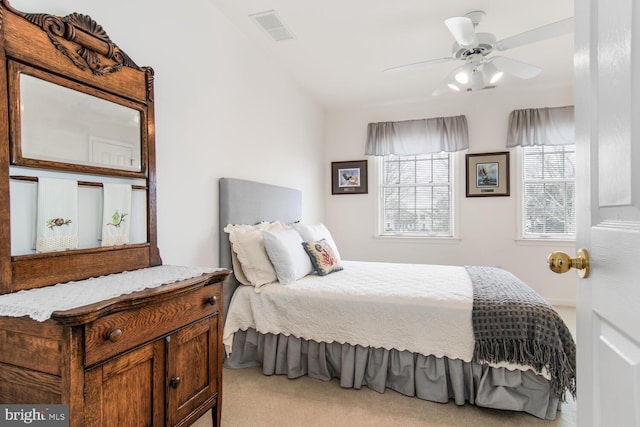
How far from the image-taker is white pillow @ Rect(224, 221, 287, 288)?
254cm

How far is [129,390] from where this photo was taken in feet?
4.10

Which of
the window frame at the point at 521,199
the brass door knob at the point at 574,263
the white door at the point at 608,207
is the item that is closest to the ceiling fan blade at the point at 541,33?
the white door at the point at 608,207

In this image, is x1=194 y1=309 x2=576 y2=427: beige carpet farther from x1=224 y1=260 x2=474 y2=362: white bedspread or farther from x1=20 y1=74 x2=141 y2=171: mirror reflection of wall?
x1=20 y1=74 x2=141 y2=171: mirror reflection of wall

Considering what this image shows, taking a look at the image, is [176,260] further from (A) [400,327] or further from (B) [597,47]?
(B) [597,47]

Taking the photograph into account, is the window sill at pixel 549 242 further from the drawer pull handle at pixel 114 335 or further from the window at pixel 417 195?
the drawer pull handle at pixel 114 335

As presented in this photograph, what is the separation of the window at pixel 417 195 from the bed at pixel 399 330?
189 cm

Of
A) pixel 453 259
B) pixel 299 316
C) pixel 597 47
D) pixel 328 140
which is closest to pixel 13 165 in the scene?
pixel 299 316

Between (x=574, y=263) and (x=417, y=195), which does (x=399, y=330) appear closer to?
(x=574, y=263)

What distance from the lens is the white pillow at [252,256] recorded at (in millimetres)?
2543

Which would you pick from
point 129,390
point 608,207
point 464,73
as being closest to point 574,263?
point 608,207

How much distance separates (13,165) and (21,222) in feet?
0.73

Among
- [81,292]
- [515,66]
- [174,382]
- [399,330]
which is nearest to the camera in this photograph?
[81,292]

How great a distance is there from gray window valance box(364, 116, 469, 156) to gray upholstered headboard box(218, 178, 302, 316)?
5.65ft

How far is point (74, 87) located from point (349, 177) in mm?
3778
